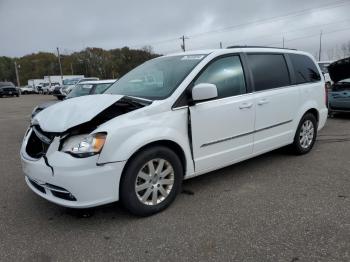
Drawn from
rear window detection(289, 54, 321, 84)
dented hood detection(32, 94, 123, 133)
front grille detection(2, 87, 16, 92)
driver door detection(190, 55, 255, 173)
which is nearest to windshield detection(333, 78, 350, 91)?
rear window detection(289, 54, 321, 84)

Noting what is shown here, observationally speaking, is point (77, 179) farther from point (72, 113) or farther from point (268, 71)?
point (268, 71)

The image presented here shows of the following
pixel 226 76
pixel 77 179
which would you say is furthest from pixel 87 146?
pixel 226 76

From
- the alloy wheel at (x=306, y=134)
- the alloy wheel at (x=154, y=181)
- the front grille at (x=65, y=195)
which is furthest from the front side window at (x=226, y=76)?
the front grille at (x=65, y=195)

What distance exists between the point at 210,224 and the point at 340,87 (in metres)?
7.66

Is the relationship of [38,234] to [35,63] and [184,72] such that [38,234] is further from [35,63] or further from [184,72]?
[35,63]

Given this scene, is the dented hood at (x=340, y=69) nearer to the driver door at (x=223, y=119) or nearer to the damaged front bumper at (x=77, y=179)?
the driver door at (x=223, y=119)

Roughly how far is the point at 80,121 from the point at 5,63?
4528 inches

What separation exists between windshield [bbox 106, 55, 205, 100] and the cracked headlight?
2.98 feet

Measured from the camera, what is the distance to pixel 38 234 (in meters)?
3.20

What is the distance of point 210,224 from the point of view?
3277 mm

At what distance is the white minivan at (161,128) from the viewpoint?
3105 mm

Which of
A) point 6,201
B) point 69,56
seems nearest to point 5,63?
point 69,56

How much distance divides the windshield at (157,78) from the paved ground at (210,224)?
1321 mm

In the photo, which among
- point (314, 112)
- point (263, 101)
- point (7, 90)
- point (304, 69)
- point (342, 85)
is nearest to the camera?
point (263, 101)
